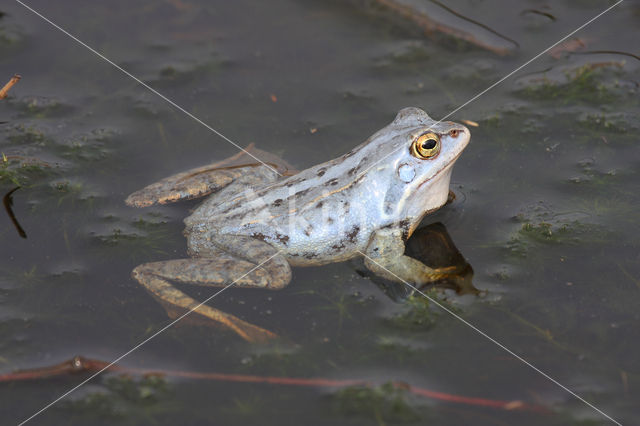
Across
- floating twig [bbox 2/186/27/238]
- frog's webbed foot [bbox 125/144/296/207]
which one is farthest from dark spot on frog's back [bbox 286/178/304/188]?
floating twig [bbox 2/186/27/238]

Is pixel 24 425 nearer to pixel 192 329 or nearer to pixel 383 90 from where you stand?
pixel 192 329

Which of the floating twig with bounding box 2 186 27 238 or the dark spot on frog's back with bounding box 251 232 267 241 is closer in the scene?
the dark spot on frog's back with bounding box 251 232 267 241

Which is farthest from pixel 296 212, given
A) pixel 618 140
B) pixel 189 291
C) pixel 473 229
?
pixel 618 140

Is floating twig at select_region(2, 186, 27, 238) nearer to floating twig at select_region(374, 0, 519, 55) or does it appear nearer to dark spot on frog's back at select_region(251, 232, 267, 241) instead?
dark spot on frog's back at select_region(251, 232, 267, 241)

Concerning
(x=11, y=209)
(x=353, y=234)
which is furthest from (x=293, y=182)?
(x=11, y=209)

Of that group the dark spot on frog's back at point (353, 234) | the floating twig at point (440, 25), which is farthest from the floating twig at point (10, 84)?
the floating twig at point (440, 25)

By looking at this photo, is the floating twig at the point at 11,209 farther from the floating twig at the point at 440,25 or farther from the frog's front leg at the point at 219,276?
the floating twig at the point at 440,25

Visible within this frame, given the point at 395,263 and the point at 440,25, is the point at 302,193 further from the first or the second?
the point at 440,25
